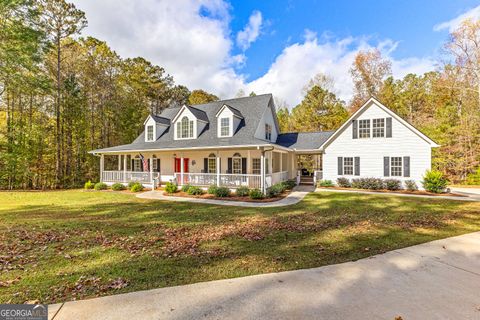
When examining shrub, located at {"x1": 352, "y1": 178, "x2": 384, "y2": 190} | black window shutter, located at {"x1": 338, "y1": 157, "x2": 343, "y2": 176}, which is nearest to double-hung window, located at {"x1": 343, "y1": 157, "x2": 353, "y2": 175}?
black window shutter, located at {"x1": 338, "y1": 157, "x2": 343, "y2": 176}

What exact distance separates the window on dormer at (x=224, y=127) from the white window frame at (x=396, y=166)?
1256 cm

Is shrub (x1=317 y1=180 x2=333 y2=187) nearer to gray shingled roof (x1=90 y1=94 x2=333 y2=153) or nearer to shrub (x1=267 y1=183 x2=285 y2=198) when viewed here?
gray shingled roof (x1=90 y1=94 x2=333 y2=153)

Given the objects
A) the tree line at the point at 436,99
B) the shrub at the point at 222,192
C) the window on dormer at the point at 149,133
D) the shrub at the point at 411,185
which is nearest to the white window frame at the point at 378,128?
the shrub at the point at 411,185

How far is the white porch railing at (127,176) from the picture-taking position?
18.7 metres

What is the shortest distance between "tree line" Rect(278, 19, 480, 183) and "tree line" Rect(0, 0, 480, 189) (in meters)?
0.09

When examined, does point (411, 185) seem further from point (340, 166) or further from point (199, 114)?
point (199, 114)

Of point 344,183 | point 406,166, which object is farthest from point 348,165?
point 406,166

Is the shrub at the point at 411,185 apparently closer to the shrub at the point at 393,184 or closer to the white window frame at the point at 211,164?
the shrub at the point at 393,184

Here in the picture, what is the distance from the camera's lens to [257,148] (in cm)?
1383

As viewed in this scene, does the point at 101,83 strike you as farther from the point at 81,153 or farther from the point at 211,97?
the point at 211,97

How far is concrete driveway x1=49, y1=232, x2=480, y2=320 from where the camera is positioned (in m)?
2.92

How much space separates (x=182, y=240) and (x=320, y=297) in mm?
4098

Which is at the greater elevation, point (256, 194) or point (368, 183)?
point (368, 183)

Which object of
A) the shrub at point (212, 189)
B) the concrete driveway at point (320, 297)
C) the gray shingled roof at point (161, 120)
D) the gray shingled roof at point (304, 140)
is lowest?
the concrete driveway at point (320, 297)
